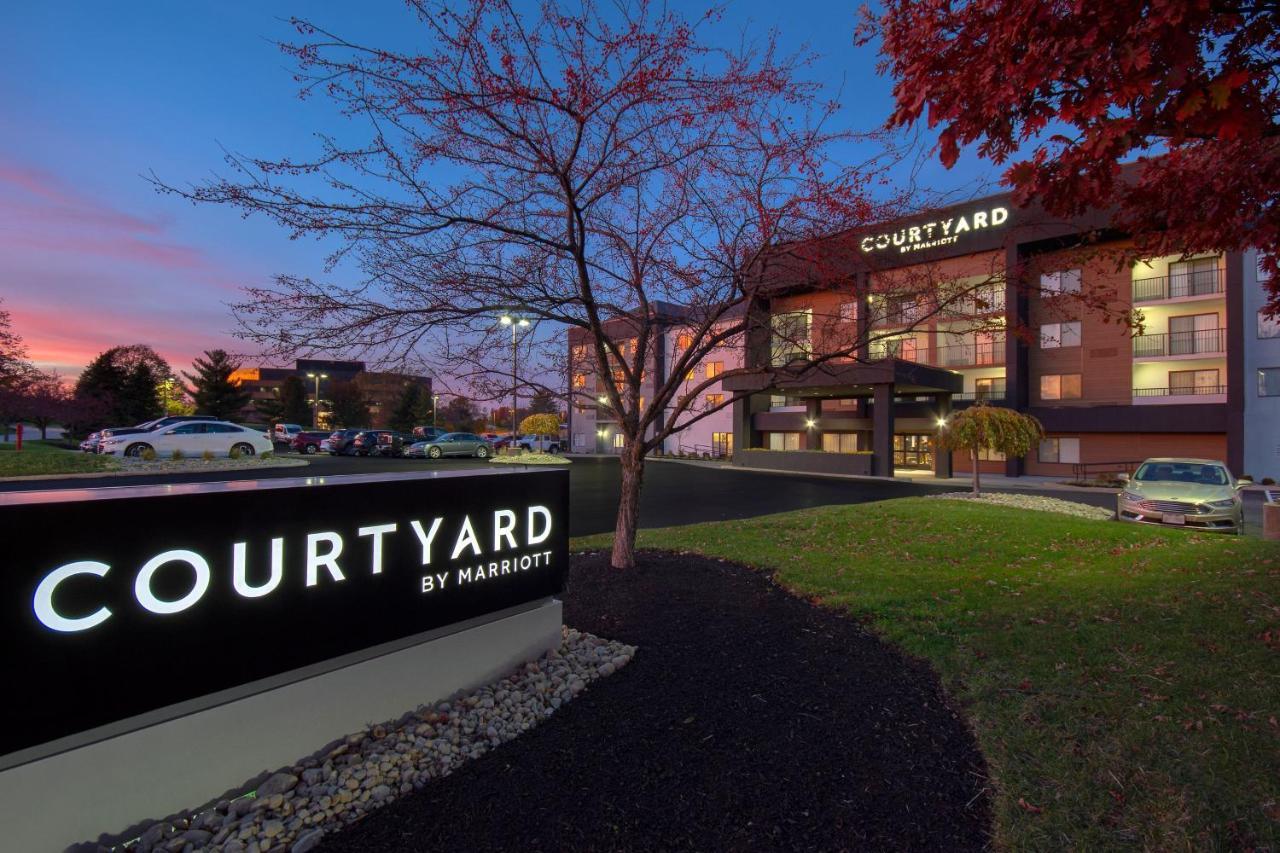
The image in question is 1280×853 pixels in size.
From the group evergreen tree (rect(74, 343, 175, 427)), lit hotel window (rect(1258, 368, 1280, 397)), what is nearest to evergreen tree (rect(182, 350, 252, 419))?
evergreen tree (rect(74, 343, 175, 427))

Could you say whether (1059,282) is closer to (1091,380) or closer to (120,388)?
(1091,380)

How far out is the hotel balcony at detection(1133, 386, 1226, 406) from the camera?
24.2 metres

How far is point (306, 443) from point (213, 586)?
39.0 meters

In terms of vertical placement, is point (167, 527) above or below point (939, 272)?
below

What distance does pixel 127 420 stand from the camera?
142 ft

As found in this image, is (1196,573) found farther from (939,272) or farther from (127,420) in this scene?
(127,420)

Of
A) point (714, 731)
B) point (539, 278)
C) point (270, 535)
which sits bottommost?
point (714, 731)

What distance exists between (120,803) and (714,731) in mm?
2885

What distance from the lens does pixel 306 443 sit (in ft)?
119

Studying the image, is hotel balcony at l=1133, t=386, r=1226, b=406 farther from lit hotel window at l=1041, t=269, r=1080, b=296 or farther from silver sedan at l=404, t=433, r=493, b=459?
silver sedan at l=404, t=433, r=493, b=459

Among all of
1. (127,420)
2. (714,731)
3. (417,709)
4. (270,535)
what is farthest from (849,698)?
(127,420)

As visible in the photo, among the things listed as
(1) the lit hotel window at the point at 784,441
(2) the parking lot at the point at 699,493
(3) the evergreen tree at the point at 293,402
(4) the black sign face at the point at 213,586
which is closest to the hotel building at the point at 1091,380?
(1) the lit hotel window at the point at 784,441

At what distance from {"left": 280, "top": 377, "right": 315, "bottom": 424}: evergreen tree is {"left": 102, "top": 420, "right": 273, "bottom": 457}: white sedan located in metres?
39.9

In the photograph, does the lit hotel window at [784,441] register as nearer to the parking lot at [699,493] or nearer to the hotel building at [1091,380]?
the hotel building at [1091,380]
